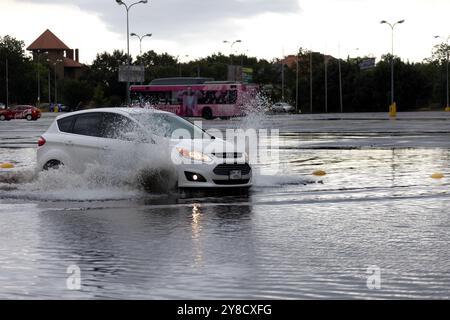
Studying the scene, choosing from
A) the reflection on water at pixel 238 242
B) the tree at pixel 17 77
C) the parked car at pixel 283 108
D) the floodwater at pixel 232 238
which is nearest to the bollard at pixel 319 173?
the floodwater at pixel 232 238

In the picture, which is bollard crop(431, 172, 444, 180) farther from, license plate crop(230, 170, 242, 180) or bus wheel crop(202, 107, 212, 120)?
bus wheel crop(202, 107, 212, 120)

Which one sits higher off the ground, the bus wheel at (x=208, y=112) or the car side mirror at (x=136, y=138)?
the bus wheel at (x=208, y=112)

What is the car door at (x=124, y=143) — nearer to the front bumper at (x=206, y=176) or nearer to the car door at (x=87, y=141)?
the car door at (x=87, y=141)

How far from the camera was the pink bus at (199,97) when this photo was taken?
222 ft

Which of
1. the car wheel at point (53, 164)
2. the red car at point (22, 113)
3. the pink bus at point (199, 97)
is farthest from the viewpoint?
the red car at point (22, 113)

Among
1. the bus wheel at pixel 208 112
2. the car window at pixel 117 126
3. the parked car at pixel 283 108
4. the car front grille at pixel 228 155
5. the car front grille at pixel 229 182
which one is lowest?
the car front grille at pixel 229 182

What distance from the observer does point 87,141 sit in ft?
46.9

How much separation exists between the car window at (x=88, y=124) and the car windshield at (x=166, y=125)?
2.29 ft

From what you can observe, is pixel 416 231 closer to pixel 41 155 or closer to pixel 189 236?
pixel 189 236

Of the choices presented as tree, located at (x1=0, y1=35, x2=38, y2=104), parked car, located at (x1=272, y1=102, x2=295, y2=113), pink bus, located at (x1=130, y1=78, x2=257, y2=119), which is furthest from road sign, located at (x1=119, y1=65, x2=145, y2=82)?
tree, located at (x1=0, y1=35, x2=38, y2=104)

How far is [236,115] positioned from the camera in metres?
70.0

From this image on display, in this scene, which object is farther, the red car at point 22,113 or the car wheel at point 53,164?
the red car at point 22,113

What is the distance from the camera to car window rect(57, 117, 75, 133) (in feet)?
48.4

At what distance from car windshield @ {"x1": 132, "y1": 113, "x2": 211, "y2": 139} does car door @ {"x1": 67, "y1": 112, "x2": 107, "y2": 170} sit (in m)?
0.73
